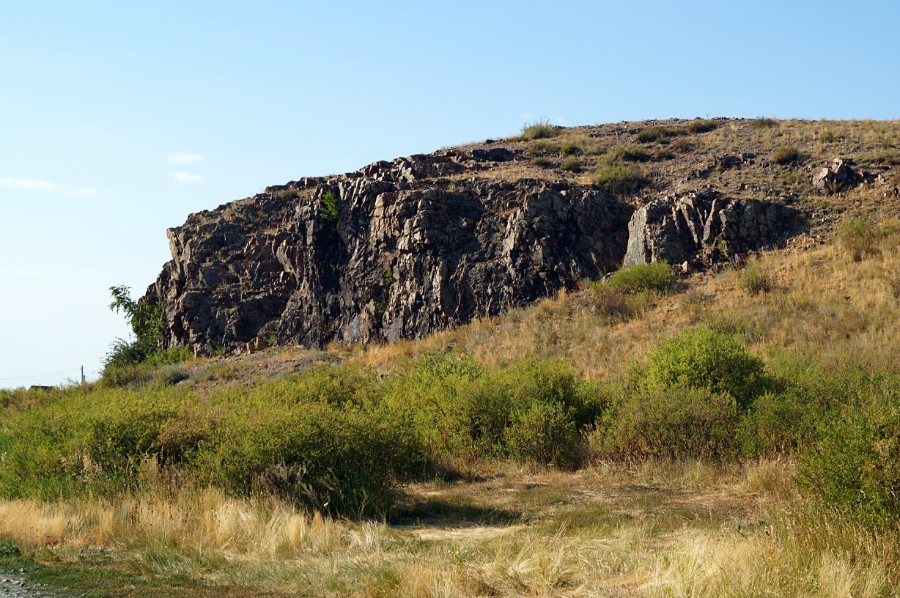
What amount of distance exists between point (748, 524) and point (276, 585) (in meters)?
5.56

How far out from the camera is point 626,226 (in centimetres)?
3506

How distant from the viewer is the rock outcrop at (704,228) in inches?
1270

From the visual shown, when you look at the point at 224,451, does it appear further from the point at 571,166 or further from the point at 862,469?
the point at 571,166

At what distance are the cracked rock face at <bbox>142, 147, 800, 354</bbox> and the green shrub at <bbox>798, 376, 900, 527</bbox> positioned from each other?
25.2 metres

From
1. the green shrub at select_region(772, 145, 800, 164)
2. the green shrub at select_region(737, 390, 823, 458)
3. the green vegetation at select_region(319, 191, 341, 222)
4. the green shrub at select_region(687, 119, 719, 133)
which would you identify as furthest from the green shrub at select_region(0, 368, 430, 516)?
the green shrub at select_region(687, 119, 719, 133)

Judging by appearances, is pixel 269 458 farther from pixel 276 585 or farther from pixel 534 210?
pixel 534 210

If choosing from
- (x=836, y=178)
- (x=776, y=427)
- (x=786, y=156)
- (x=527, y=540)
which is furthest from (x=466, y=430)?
(x=786, y=156)

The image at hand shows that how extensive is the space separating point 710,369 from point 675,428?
3056 millimetres

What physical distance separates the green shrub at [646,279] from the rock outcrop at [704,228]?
1.21m

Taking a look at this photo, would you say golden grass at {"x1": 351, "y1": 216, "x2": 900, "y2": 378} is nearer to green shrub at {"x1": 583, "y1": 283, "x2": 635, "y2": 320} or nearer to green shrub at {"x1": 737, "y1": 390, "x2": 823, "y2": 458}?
green shrub at {"x1": 583, "y1": 283, "x2": 635, "y2": 320}

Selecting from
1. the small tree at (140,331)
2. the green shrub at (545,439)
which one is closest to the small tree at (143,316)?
the small tree at (140,331)

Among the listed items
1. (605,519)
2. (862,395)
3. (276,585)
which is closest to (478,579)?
(276,585)

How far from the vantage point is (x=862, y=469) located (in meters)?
7.52

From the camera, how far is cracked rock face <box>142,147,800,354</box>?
3347cm
